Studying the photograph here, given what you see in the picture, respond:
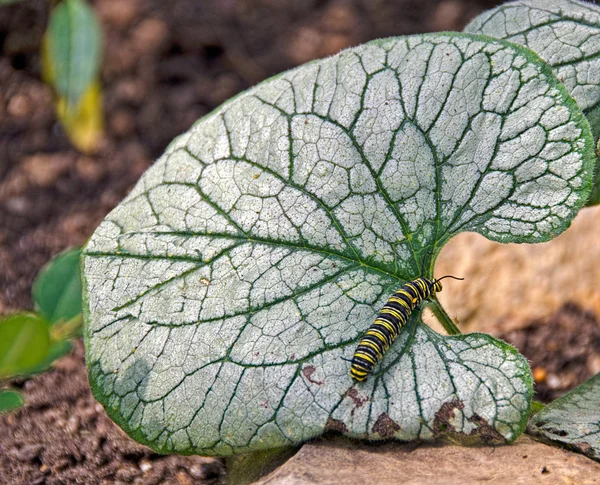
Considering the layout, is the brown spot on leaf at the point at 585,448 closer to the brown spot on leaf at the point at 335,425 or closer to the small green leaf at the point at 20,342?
the brown spot on leaf at the point at 335,425

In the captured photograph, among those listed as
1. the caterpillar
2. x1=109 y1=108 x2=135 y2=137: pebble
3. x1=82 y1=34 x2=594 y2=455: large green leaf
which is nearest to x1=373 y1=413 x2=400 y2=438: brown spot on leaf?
x1=82 y1=34 x2=594 y2=455: large green leaf

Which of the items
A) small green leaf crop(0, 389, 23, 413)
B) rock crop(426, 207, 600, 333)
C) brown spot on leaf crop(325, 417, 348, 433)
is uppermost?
rock crop(426, 207, 600, 333)

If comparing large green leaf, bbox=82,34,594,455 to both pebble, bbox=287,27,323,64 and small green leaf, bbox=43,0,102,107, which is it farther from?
pebble, bbox=287,27,323,64

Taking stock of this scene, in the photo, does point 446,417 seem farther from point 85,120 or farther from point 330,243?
point 85,120

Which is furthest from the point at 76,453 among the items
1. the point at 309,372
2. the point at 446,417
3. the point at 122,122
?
the point at 122,122

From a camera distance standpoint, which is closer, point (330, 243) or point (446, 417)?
point (446, 417)

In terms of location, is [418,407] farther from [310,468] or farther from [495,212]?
[495,212]

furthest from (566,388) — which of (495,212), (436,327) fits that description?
(495,212)

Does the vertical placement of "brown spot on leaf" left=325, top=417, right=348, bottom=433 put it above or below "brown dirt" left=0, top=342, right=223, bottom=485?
above
